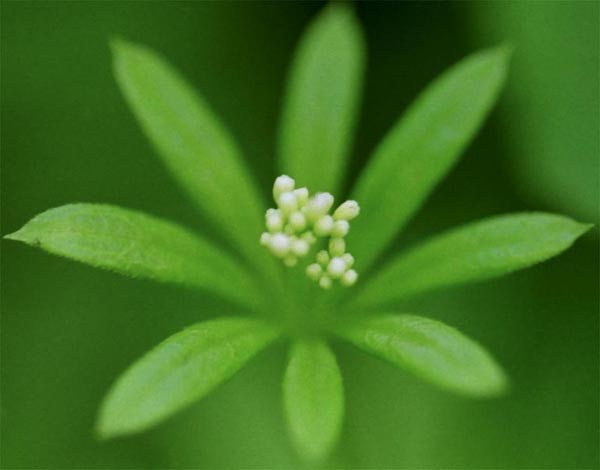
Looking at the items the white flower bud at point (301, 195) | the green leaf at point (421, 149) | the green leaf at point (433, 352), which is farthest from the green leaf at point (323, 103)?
the green leaf at point (433, 352)

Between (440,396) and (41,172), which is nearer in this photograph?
(440,396)

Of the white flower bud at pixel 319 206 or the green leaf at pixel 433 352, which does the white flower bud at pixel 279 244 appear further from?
the green leaf at pixel 433 352

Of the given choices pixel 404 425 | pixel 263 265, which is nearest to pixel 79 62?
pixel 263 265

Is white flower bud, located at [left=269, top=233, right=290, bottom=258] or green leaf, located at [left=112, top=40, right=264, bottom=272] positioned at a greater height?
green leaf, located at [left=112, top=40, right=264, bottom=272]

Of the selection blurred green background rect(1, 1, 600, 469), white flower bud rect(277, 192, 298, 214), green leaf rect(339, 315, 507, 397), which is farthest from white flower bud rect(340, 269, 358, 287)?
blurred green background rect(1, 1, 600, 469)

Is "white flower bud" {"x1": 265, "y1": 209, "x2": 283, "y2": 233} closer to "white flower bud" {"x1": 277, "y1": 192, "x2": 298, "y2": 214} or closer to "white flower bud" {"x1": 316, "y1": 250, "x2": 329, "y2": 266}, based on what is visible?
"white flower bud" {"x1": 277, "y1": 192, "x2": 298, "y2": 214}

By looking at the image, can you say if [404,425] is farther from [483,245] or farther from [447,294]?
[483,245]

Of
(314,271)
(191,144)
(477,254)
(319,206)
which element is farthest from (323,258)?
(191,144)
